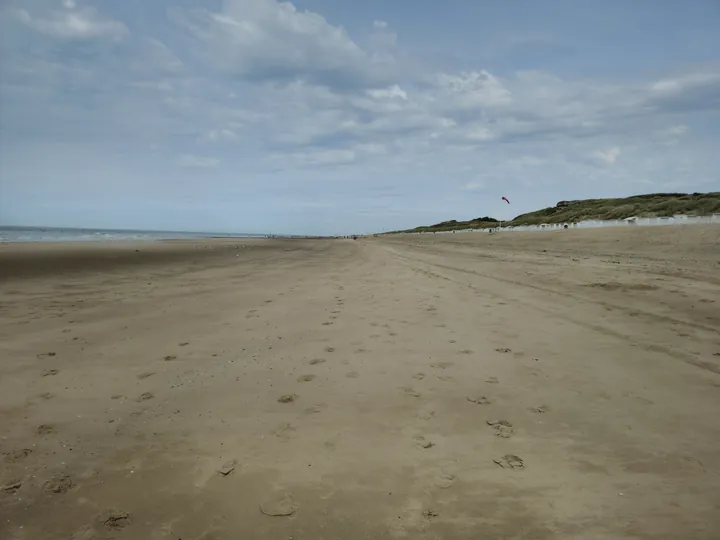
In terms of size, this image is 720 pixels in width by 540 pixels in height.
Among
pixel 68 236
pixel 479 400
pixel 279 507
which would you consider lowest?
pixel 279 507

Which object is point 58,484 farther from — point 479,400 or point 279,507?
point 479,400

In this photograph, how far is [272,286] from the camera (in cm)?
1147

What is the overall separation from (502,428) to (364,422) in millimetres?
1277

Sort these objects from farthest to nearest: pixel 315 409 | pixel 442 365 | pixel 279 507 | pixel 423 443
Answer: pixel 442 365 < pixel 315 409 < pixel 423 443 < pixel 279 507

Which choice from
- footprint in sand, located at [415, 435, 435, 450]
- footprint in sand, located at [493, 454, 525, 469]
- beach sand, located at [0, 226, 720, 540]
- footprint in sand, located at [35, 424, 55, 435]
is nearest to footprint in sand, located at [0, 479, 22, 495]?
beach sand, located at [0, 226, 720, 540]

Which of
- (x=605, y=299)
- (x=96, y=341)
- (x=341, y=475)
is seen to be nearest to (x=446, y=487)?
(x=341, y=475)

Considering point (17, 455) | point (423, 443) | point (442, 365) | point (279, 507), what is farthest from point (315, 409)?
point (17, 455)

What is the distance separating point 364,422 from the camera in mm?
3598

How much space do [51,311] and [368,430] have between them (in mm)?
8036

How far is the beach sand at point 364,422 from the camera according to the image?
8.09 ft

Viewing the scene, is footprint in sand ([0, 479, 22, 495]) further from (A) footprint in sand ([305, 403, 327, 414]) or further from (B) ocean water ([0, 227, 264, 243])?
(B) ocean water ([0, 227, 264, 243])

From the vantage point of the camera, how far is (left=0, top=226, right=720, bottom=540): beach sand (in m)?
2.47

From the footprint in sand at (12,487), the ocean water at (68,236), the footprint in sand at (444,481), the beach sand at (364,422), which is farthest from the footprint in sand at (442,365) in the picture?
the ocean water at (68,236)

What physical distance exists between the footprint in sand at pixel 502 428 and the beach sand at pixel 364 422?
4cm
